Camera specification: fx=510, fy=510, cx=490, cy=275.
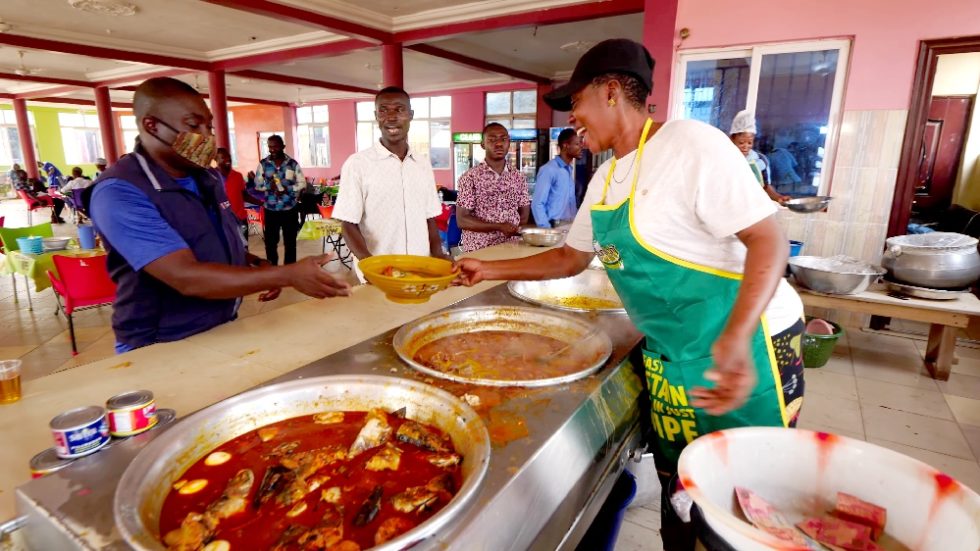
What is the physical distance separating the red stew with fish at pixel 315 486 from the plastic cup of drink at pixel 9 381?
0.59 metres

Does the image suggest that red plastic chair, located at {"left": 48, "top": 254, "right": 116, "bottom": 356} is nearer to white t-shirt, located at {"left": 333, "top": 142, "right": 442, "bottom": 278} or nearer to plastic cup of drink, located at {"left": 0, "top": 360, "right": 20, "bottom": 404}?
white t-shirt, located at {"left": 333, "top": 142, "right": 442, "bottom": 278}

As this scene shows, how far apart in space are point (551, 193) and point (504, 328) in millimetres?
3095

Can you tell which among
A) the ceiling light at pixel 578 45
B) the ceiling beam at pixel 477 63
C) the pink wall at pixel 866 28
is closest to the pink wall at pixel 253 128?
the ceiling beam at pixel 477 63

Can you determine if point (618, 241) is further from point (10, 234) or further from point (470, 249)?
point (10, 234)

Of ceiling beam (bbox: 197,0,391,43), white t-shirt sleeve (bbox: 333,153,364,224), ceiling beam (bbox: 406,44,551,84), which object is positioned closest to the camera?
white t-shirt sleeve (bbox: 333,153,364,224)

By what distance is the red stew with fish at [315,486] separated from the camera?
822 millimetres

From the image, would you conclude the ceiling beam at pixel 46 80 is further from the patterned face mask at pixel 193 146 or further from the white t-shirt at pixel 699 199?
the white t-shirt at pixel 699 199

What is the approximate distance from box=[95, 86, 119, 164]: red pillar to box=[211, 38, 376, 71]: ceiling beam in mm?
5140

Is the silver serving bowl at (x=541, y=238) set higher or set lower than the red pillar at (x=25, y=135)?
lower

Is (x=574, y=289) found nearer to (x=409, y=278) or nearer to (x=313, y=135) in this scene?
(x=409, y=278)

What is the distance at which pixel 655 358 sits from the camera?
146cm

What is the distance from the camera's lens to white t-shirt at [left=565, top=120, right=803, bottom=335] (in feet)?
4.22

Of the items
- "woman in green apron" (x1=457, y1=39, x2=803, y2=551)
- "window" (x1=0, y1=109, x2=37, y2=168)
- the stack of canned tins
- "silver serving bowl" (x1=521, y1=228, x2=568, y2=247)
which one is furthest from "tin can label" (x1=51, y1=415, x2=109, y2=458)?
"window" (x1=0, y1=109, x2=37, y2=168)

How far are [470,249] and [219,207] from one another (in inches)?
92.1
